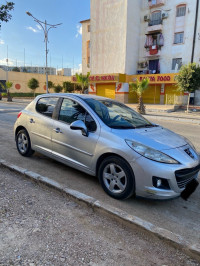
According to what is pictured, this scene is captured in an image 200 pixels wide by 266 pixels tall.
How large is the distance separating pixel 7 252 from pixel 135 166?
176 cm

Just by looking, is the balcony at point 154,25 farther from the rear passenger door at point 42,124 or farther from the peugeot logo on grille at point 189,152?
the peugeot logo on grille at point 189,152

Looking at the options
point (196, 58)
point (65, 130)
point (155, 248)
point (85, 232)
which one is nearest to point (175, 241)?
point (155, 248)

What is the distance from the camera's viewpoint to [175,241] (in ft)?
7.39

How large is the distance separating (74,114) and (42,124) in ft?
2.90

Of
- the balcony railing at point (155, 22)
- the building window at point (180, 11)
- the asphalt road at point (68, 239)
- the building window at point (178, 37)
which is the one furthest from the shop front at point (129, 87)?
the asphalt road at point (68, 239)

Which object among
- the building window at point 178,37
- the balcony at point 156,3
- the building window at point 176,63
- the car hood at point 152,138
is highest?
the balcony at point 156,3

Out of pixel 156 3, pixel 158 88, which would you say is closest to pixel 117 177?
pixel 158 88

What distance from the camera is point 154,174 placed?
9.18 feet

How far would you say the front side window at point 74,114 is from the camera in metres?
3.57

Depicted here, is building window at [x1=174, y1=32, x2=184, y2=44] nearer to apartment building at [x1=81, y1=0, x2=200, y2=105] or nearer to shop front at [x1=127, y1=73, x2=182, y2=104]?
apartment building at [x1=81, y1=0, x2=200, y2=105]

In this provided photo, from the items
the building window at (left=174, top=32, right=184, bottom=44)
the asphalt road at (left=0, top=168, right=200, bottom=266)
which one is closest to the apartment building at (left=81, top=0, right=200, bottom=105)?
the building window at (left=174, top=32, right=184, bottom=44)

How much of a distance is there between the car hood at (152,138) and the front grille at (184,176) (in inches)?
14.4

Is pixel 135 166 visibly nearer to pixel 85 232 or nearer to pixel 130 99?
pixel 85 232

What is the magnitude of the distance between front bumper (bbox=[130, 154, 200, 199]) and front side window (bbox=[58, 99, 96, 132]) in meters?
1.02
